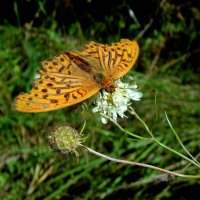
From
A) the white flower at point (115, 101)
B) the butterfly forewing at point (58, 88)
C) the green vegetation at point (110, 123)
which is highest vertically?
the butterfly forewing at point (58, 88)

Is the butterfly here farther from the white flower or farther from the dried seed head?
the dried seed head

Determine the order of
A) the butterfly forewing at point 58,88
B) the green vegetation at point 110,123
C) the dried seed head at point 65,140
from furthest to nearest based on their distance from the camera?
the green vegetation at point 110,123
the dried seed head at point 65,140
the butterfly forewing at point 58,88

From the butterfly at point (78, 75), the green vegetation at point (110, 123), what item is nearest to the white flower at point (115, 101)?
the butterfly at point (78, 75)

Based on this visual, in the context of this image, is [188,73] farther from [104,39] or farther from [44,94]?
[44,94]

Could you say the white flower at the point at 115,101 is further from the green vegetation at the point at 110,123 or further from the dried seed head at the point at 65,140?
the green vegetation at the point at 110,123

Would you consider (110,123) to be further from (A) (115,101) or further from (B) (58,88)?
(B) (58,88)

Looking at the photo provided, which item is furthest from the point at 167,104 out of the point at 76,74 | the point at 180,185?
the point at 76,74
